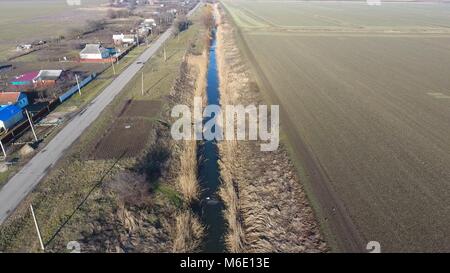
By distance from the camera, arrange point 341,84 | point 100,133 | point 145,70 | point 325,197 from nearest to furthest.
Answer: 1. point 325,197
2. point 100,133
3. point 341,84
4. point 145,70

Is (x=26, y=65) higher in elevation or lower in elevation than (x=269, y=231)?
higher

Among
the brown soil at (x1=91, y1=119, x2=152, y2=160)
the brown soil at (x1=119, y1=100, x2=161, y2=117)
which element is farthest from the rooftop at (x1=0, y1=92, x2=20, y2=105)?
the brown soil at (x1=91, y1=119, x2=152, y2=160)

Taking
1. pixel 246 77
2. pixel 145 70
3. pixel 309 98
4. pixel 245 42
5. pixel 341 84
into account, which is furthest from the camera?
pixel 245 42

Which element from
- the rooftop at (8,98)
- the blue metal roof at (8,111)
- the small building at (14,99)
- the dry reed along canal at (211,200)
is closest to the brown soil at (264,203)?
the dry reed along canal at (211,200)

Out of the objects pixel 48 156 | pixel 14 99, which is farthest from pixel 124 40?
pixel 48 156

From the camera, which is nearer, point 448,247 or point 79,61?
point 448,247

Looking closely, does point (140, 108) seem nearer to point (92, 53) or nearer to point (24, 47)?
point (92, 53)

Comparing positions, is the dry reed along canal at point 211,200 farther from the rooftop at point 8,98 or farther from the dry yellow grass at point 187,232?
the rooftop at point 8,98

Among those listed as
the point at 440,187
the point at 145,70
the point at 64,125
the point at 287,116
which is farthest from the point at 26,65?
the point at 440,187
